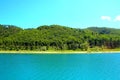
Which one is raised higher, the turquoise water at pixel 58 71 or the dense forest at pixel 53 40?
the dense forest at pixel 53 40

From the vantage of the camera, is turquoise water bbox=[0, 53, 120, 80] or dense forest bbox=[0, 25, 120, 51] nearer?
turquoise water bbox=[0, 53, 120, 80]

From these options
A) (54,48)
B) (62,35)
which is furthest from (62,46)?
(62,35)

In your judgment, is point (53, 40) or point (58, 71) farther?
point (53, 40)

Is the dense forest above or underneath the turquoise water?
above

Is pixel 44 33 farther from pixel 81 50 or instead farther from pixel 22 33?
pixel 81 50

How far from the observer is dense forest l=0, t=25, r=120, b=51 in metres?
121

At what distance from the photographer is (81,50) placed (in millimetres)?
119375

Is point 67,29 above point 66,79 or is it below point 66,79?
above

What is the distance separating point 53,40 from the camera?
12650 cm

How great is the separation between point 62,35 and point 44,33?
10414 mm

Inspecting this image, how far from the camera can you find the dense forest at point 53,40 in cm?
12075

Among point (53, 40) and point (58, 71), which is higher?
point (53, 40)

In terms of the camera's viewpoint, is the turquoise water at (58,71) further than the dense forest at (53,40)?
No

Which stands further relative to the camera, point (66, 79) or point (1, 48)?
point (1, 48)
